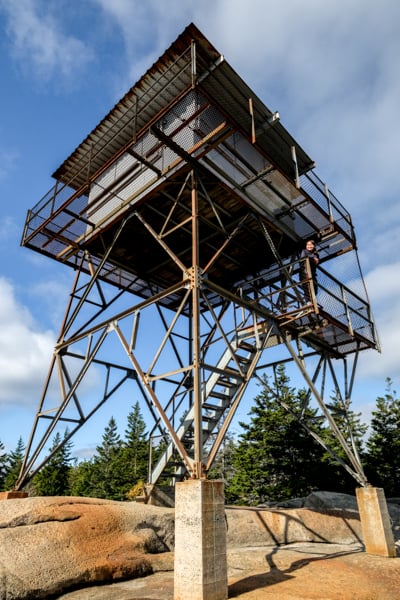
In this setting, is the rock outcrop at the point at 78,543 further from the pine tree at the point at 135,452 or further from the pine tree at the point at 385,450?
the pine tree at the point at 135,452

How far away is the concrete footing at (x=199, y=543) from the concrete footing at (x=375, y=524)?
6467 millimetres

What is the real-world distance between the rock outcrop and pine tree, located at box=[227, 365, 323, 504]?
30.6 m

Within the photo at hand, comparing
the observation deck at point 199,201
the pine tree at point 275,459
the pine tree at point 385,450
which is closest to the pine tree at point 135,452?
the pine tree at point 275,459

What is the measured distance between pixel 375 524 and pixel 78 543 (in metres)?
8.53

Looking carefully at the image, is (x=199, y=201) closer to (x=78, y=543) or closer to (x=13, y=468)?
(x=78, y=543)

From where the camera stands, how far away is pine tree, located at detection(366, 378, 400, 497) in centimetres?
3966

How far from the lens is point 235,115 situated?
15.2 metres

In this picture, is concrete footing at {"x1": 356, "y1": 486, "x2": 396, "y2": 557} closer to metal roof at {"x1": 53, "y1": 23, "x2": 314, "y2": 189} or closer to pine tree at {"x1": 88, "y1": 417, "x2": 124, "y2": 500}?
metal roof at {"x1": 53, "y1": 23, "x2": 314, "y2": 189}

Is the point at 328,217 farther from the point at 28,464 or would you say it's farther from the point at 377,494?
the point at 28,464

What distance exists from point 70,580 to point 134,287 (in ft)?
41.0

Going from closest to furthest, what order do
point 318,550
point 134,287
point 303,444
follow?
point 318,550
point 134,287
point 303,444

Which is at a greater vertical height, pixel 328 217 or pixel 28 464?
pixel 328 217

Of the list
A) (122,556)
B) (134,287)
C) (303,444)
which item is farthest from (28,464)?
(303,444)

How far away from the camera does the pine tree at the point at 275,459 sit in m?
40.1
